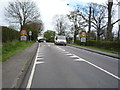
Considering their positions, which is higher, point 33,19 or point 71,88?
point 33,19

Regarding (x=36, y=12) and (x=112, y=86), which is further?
(x=36, y=12)

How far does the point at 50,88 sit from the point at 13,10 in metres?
47.6

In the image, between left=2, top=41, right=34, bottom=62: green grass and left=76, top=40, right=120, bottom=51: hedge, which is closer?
left=2, top=41, right=34, bottom=62: green grass

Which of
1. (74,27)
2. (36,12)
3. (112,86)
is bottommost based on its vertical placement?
(112,86)

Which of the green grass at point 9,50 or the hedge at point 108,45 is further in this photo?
the hedge at point 108,45

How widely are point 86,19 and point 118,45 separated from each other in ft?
73.8

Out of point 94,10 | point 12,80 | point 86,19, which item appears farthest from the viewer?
point 94,10

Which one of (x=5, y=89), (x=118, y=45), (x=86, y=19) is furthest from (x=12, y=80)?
(x=86, y=19)

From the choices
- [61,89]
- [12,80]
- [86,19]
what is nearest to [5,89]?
[12,80]

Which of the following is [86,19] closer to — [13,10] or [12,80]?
[13,10]

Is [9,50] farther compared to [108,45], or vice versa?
[108,45]

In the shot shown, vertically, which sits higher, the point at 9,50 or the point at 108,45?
the point at 108,45

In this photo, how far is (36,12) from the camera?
2089 inches

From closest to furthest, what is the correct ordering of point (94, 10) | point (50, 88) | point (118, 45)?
1. point (50, 88)
2. point (118, 45)
3. point (94, 10)
